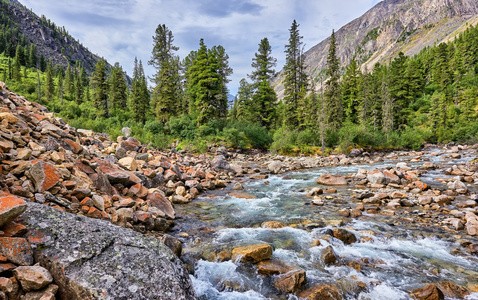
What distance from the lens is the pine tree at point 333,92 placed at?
37062 millimetres

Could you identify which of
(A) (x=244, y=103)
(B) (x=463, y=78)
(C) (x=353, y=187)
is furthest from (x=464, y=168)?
(B) (x=463, y=78)

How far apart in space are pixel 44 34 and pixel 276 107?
203 m

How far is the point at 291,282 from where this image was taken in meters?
4.49

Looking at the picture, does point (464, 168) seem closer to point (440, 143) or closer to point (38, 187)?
point (38, 187)

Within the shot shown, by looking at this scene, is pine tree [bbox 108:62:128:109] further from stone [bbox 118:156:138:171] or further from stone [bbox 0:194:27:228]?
stone [bbox 0:194:27:228]

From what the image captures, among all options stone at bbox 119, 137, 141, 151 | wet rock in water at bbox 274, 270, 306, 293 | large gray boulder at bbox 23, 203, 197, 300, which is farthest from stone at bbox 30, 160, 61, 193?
stone at bbox 119, 137, 141, 151

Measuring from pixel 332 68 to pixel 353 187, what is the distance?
1172 inches

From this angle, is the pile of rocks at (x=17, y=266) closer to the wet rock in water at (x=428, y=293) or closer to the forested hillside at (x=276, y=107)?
the wet rock in water at (x=428, y=293)

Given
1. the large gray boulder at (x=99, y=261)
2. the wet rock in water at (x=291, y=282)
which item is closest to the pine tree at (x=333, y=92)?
the wet rock in water at (x=291, y=282)

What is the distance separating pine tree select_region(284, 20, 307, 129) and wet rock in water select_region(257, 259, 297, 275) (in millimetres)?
30515

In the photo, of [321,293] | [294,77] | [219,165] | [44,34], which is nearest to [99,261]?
[321,293]

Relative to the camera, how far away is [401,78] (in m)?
50.7

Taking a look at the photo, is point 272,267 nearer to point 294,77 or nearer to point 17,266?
point 17,266

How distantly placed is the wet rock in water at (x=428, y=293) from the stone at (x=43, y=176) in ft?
24.9
